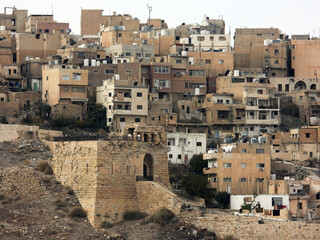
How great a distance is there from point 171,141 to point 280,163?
6.46 metres

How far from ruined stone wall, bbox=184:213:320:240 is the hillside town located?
0.16ft

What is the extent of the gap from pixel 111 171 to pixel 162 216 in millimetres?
3187

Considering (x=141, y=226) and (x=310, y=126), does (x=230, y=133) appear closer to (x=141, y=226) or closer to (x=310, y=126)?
(x=310, y=126)

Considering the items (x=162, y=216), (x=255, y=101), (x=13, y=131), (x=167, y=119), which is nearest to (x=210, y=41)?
(x=255, y=101)

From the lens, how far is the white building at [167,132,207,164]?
67.6 meters

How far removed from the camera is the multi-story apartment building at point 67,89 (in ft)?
227

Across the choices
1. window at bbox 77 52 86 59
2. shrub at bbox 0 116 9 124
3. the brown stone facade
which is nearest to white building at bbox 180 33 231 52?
window at bbox 77 52 86 59

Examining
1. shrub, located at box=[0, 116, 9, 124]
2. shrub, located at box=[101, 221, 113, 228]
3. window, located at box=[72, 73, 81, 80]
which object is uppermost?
window, located at box=[72, 73, 81, 80]

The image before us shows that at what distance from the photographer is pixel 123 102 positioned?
70.7m

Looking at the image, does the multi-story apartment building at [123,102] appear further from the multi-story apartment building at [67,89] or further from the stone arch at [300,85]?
the stone arch at [300,85]

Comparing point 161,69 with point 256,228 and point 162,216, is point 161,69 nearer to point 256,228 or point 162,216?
point 162,216

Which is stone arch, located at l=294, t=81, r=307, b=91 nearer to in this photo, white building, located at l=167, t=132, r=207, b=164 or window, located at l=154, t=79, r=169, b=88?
window, located at l=154, t=79, r=169, b=88

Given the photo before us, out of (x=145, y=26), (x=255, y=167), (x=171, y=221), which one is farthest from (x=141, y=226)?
(x=145, y=26)

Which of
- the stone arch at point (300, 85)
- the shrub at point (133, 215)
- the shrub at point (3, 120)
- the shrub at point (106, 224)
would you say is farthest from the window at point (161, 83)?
the shrub at point (106, 224)
